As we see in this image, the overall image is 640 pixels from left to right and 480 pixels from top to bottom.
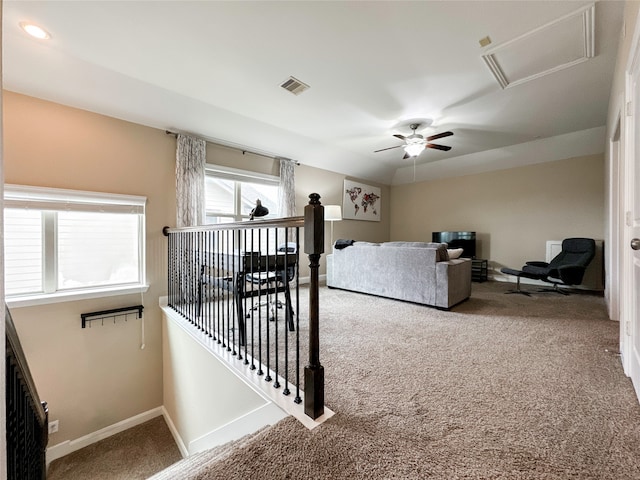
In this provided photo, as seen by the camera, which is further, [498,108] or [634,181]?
[498,108]

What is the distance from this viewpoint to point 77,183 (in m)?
2.98

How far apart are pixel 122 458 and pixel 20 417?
2.31m

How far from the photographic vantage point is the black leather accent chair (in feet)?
13.1

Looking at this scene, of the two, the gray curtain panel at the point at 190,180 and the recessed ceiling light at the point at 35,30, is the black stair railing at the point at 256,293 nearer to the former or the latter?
the gray curtain panel at the point at 190,180

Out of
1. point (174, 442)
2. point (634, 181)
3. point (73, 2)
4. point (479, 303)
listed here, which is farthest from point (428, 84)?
point (174, 442)

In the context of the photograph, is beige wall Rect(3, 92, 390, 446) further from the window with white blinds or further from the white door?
the white door

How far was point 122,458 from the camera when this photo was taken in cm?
287

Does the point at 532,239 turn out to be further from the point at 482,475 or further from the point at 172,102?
the point at 172,102

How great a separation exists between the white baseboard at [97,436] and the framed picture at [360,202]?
4.54 meters

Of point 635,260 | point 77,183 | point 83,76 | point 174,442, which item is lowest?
point 174,442

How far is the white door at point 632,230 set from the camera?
Result: 160 centimetres

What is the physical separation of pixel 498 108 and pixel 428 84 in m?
1.28

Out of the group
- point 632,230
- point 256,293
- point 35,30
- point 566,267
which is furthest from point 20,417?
point 566,267

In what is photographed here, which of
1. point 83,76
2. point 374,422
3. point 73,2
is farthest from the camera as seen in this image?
point 83,76
